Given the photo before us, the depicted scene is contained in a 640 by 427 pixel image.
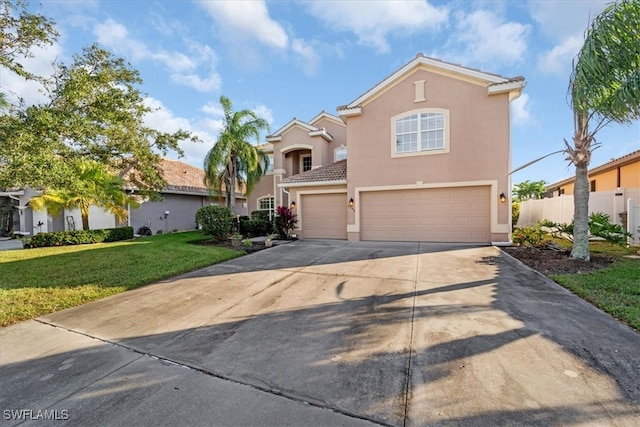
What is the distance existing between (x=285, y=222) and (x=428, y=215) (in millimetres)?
6718

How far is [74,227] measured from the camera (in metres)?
17.0

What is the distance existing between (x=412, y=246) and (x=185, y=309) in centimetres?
870

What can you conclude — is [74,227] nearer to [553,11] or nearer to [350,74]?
[350,74]

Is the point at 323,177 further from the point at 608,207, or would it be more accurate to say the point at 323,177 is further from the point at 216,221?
the point at 608,207

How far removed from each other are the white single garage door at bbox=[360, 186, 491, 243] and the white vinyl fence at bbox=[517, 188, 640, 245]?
15.6 ft

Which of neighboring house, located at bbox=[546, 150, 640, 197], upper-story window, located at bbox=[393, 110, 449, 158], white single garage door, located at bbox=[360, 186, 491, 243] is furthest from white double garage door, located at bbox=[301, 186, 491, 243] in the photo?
neighboring house, located at bbox=[546, 150, 640, 197]

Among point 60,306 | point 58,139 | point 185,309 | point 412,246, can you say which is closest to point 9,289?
point 60,306

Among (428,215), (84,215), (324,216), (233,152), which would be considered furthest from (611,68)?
(84,215)

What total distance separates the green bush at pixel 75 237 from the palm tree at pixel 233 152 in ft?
18.9

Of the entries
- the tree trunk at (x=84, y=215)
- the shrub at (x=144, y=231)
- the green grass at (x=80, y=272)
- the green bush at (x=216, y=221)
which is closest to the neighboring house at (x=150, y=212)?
the shrub at (x=144, y=231)

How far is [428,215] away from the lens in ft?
40.1

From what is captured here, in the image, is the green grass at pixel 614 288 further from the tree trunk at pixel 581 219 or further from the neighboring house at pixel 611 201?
the neighboring house at pixel 611 201

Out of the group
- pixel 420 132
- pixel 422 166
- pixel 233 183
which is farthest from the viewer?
pixel 233 183

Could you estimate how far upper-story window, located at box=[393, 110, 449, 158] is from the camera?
11.9 meters
